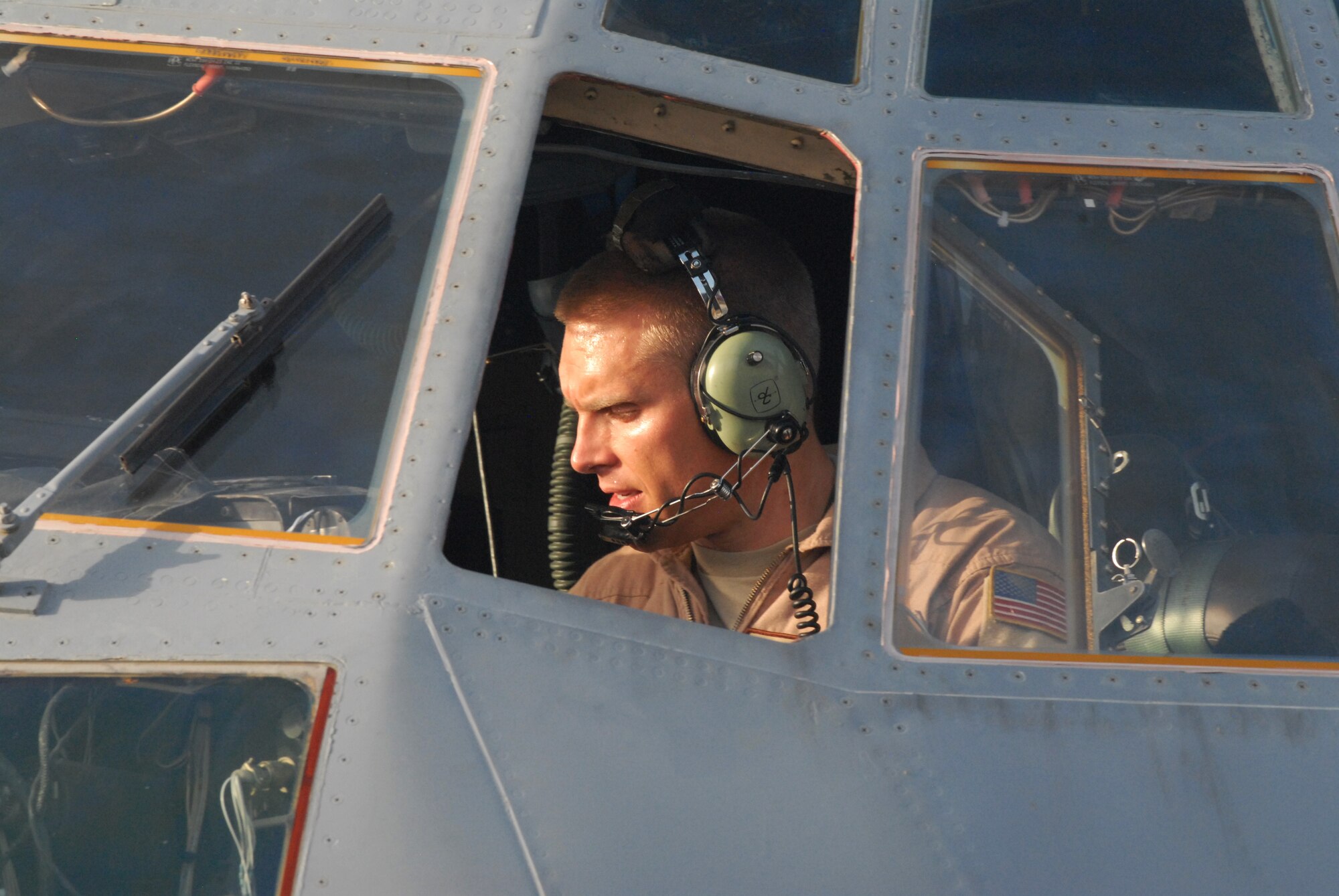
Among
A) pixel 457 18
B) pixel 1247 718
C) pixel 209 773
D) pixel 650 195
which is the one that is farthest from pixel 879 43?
pixel 209 773

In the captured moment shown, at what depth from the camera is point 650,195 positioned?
2.58m

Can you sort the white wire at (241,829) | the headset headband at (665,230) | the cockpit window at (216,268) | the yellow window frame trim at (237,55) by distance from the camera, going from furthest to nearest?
the headset headband at (665,230) → the yellow window frame trim at (237,55) → the cockpit window at (216,268) → the white wire at (241,829)

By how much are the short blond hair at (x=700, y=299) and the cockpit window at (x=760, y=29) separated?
510mm

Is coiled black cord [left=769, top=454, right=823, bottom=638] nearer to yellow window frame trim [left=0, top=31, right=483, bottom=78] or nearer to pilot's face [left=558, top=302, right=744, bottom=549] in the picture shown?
pilot's face [left=558, top=302, right=744, bottom=549]

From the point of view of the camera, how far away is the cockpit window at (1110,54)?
2.29 m

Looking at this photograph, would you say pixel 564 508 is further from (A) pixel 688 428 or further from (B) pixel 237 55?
(B) pixel 237 55

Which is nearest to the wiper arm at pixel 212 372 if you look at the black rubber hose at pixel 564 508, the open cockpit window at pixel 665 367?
the open cockpit window at pixel 665 367

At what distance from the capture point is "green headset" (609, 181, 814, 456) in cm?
241

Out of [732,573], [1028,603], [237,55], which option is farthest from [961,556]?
[237,55]

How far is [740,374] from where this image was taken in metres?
2.40

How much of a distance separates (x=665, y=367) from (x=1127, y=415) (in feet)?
3.11

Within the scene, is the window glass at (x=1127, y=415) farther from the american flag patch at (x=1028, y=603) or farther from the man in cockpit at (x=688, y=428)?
the man in cockpit at (x=688, y=428)

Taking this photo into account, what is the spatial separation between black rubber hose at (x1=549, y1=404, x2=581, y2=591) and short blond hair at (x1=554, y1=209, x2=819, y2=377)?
0.35m

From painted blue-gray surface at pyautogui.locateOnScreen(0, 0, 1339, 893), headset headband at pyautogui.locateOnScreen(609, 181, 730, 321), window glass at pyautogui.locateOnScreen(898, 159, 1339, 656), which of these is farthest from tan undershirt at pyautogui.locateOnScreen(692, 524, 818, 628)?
painted blue-gray surface at pyautogui.locateOnScreen(0, 0, 1339, 893)
